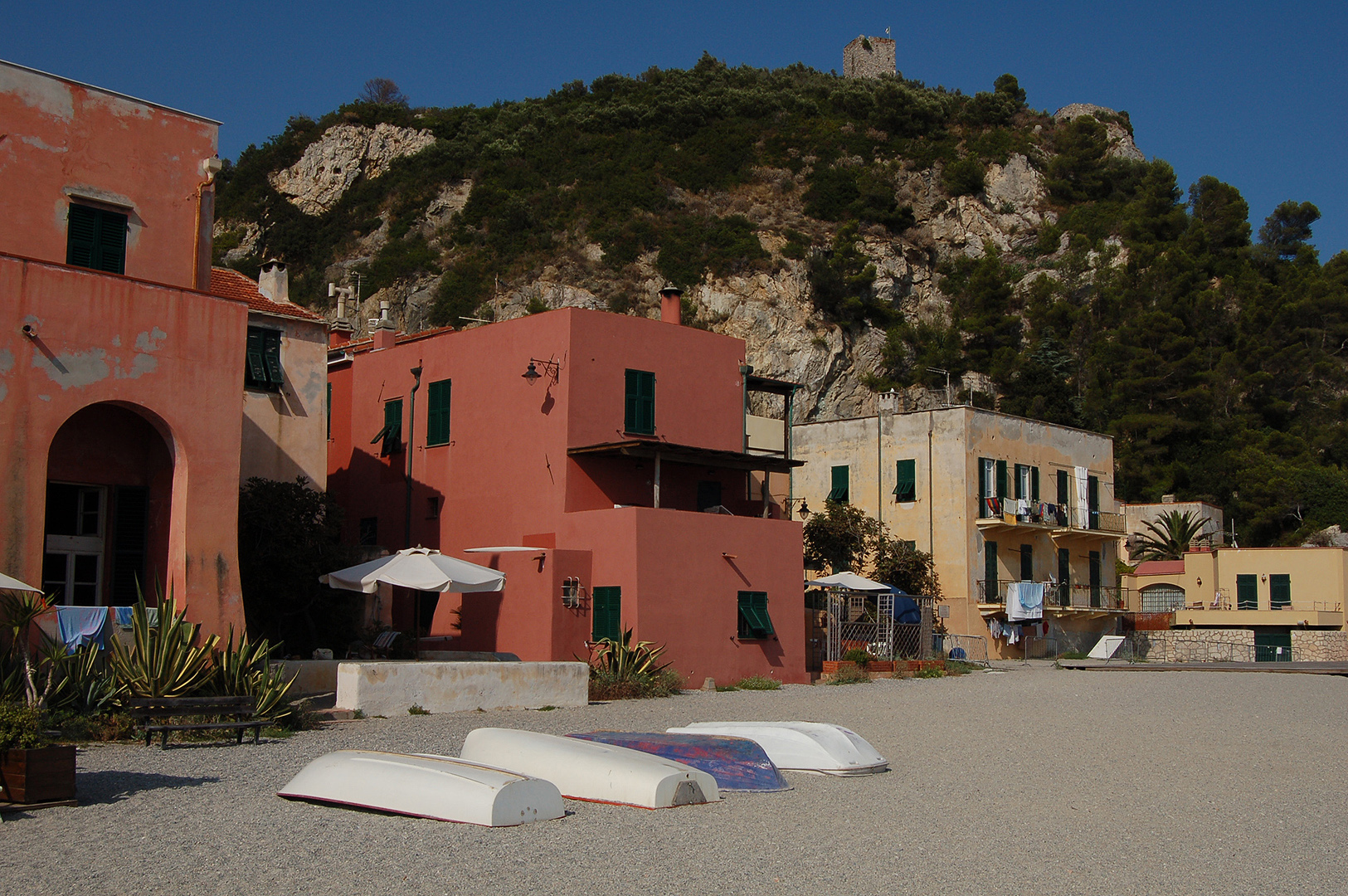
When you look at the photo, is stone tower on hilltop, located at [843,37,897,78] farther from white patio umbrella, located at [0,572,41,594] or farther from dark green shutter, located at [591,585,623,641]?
white patio umbrella, located at [0,572,41,594]

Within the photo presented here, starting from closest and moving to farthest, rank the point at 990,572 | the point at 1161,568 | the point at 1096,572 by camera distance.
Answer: the point at 990,572
the point at 1096,572
the point at 1161,568

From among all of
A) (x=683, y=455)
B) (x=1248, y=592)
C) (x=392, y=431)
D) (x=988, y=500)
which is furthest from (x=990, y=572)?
(x=392, y=431)

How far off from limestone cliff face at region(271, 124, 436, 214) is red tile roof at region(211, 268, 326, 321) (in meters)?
56.2

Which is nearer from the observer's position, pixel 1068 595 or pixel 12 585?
pixel 12 585

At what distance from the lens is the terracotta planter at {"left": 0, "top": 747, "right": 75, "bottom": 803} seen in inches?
331

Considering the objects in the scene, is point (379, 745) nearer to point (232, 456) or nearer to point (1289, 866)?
point (232, 456)

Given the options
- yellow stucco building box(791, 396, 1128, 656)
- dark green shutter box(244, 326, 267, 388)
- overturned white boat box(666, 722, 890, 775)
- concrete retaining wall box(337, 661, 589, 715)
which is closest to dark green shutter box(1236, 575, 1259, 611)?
yellow stucco building box(791, 396, 1128, 656)

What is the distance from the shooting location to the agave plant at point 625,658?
20344mm

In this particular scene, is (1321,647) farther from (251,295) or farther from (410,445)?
(251,295)

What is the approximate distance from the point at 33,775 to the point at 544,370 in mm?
16271

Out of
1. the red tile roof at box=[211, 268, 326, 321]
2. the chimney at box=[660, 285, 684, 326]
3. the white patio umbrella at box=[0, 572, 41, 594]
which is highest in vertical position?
the chimney at box=[660, 285, 684, 326]

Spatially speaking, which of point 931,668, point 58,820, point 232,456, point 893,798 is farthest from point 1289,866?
point 931,668

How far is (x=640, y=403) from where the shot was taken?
2514 cm

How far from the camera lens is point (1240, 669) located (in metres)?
31.8
